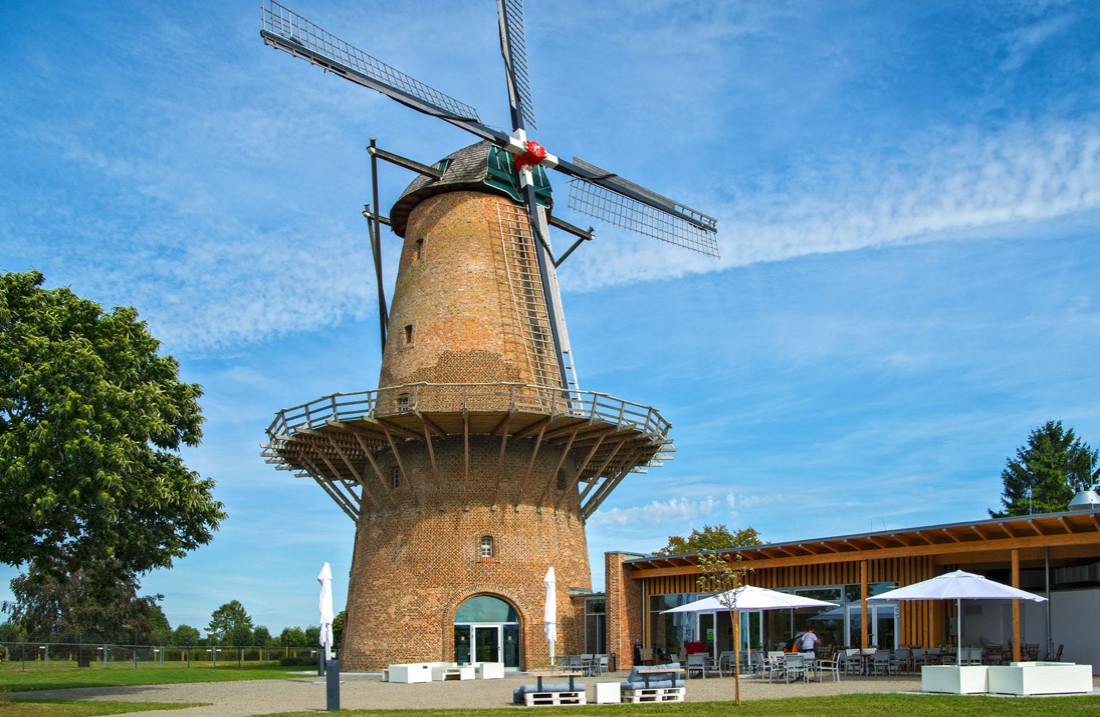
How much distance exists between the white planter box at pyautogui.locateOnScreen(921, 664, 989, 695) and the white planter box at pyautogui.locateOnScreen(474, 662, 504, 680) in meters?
11.5

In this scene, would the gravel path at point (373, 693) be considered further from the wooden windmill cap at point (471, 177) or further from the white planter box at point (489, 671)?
the wooden windmill cap at point (471, 177)

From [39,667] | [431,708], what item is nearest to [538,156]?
[431,708]

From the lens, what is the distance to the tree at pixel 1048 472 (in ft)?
168

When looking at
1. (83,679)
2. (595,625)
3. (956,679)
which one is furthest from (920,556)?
(83,679)

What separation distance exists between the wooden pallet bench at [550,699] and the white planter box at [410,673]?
325 inches

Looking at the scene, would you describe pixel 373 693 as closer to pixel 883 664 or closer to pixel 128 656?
pixel 883 664

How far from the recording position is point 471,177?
30.6 metres

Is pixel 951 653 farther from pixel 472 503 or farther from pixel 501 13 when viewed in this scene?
pixel 501 13

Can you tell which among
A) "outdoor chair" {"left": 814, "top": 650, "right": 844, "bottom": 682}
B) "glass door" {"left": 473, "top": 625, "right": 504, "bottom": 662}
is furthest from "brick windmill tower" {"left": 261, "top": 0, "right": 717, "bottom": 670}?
"outdoor chair" {"left": 814, "top": 650, "right": 844, "bottom": 682}

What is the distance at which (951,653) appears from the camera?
2111 centimetres

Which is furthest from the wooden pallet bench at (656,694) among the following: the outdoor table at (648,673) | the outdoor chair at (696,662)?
the outdoor chair at (696,662)

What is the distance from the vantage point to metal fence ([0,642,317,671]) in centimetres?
3588

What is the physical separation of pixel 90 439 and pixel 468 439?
10610 millimetres

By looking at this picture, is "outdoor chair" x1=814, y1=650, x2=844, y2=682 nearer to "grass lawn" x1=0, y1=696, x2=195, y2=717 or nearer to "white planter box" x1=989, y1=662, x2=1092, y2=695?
"white planter box" x1=989, y1=662, x2=1092, y2=695
